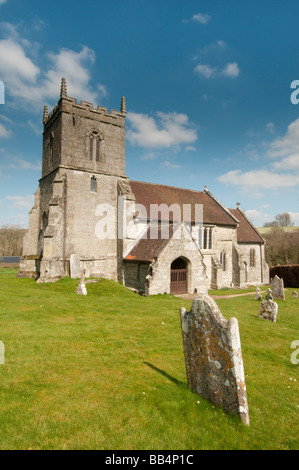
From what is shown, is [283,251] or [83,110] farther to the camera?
[283,251]

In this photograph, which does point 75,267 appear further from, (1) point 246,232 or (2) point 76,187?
(1) point 246,232

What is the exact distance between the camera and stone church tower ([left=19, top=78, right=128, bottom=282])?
845 inches

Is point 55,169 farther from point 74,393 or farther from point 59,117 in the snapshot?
point 74,393

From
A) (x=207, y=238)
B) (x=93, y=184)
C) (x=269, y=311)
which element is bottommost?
(x=269, y=311)

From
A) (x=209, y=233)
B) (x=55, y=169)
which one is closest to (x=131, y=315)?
(x=55, y=169)

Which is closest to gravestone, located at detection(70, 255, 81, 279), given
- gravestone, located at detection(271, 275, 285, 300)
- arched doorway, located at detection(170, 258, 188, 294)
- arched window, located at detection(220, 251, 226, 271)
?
arched doorway, located at detection(170, 258, 188, 294)

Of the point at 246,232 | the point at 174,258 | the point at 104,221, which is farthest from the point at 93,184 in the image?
the point at 246,232

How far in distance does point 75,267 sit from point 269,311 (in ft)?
49.4

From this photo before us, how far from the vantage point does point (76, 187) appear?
22.5 meters

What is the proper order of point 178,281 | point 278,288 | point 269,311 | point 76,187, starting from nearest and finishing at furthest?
point 269,311 < point 278,288 < point 178,281 < point 76,187

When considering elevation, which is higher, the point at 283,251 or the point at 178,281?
the point at 283,251

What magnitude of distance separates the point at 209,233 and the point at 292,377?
2243cm

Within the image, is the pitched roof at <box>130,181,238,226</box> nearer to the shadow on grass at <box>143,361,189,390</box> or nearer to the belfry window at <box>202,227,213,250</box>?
the belfry window at <box>202,227,213,250</box>

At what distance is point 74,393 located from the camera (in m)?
5.08
